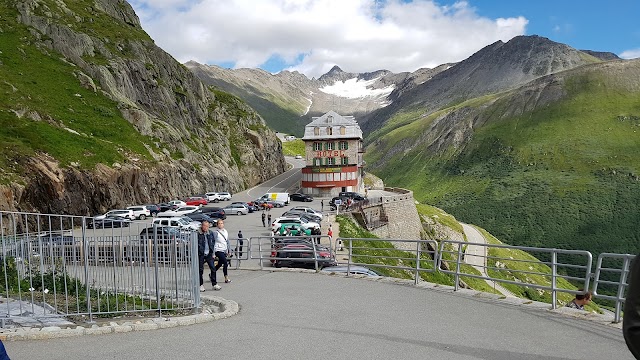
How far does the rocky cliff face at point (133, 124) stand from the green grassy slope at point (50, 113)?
0.44 m

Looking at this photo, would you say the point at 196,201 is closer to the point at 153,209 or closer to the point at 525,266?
the point at 153,209

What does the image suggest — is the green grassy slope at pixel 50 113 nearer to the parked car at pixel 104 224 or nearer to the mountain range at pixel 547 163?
the parked car at pixel 104 224

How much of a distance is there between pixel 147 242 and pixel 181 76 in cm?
7834

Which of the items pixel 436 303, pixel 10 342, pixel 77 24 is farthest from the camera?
pixel 77 24

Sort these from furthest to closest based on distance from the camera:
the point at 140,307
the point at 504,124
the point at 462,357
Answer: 1. the point at 504,124
2. the point at 140,307
3. the point at 462,357

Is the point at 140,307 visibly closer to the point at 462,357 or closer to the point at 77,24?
the point at 462,357

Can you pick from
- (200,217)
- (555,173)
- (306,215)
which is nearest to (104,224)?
(306,215)

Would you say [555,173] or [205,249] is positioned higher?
[555,173]

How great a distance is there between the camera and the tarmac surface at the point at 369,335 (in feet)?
25.6

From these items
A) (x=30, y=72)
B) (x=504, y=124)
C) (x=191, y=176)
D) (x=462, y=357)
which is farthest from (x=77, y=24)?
(x=504, y=124)

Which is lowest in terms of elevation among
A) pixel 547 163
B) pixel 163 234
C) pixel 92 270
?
pixel 92 270

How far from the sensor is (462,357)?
762 centimetres

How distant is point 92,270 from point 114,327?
180 centimetres

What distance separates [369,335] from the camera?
898 cm
